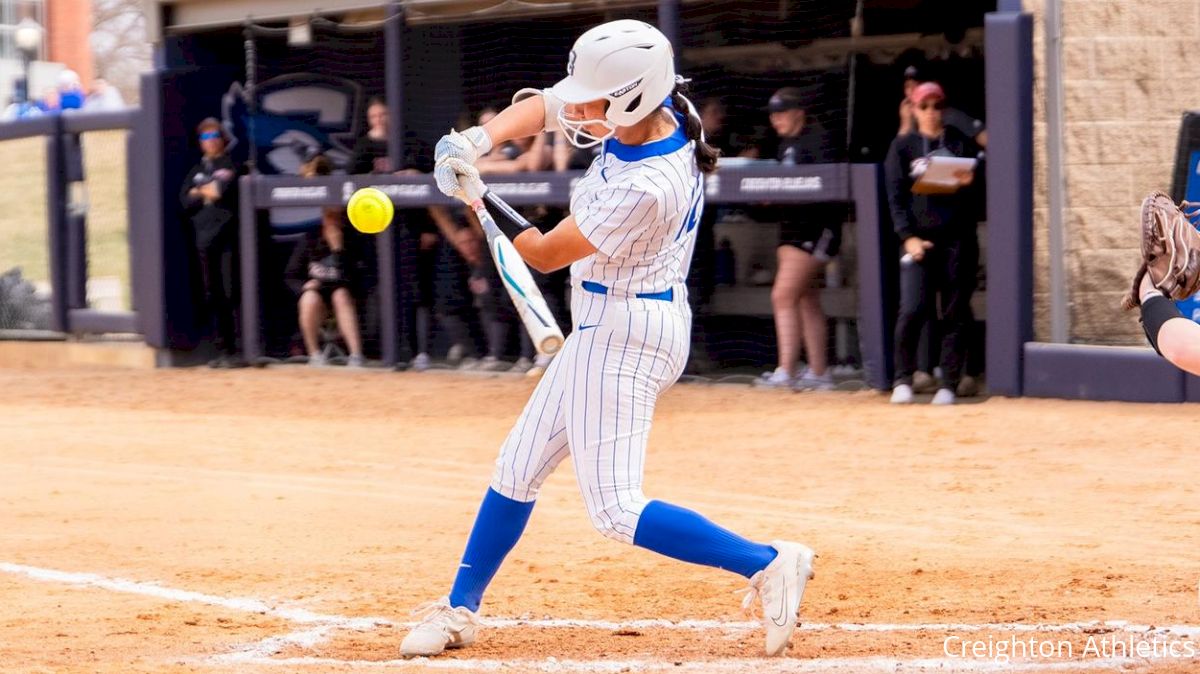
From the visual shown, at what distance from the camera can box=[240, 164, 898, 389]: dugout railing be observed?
10.3 metres

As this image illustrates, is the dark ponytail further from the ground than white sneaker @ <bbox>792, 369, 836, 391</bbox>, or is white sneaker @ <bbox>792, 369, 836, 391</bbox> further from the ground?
the dark ponytail

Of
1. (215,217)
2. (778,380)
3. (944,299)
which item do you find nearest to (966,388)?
(944,299)

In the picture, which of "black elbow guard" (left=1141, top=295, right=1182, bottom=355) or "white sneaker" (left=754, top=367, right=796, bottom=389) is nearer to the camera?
"black elbow guard" (left=1141, top=295, right=1182, bottom=355)

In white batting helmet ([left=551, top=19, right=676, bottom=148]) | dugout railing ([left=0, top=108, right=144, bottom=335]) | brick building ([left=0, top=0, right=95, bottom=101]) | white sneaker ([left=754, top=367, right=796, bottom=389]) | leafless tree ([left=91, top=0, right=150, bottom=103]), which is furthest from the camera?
brick building ([left=0, top=0, right=95, bottom=101])

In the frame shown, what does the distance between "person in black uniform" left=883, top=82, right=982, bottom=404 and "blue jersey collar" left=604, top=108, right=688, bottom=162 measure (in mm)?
5679

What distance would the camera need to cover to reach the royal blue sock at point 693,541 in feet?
14.2

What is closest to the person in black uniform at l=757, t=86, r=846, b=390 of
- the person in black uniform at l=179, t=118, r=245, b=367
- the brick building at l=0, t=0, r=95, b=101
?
the person in black uniform at l=179, t=118, r=245, b=367

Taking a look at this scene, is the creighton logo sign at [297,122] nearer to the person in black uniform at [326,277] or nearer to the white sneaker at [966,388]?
the person in black uniform at [326,277]

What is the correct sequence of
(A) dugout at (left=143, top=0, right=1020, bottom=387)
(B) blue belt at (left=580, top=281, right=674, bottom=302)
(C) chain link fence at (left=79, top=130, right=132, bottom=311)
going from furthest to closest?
1. (C) chain link fence at (left=79, top=130, right=132, bottom=311)
2. (A) dugout at (left=143, top=0, right=1020, bottom=387)
3. (B) blue belt at (left=580, top=281, right=674, bottom=302)

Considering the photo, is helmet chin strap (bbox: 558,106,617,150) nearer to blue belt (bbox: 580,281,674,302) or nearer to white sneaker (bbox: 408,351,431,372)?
blue belt (bbox: 580,281,674,302)

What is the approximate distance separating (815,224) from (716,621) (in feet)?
19.6

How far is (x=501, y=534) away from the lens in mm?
4582

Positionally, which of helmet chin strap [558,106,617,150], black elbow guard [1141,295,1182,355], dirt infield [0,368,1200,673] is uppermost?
helmet chin strap [558,106,617,150]

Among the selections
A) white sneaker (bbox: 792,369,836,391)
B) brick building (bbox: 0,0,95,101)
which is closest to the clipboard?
white sneaker (bbox: 792,369,836,391)
